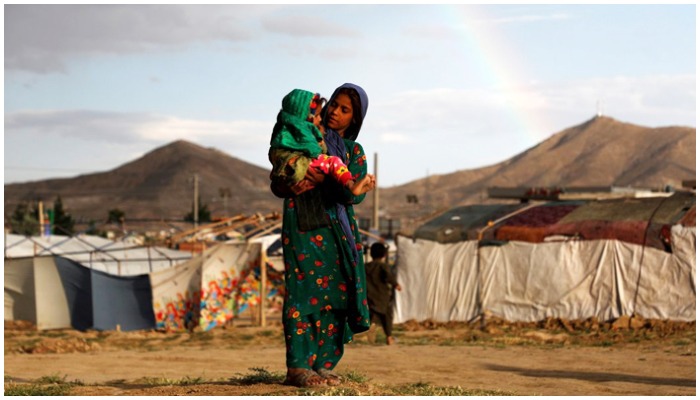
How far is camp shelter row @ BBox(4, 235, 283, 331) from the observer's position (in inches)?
808

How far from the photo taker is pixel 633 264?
1895 cm

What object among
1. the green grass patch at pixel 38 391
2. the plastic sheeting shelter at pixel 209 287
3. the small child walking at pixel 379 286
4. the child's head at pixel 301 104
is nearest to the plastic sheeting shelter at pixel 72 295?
the plastic sheeting shelter at pixel 209 287

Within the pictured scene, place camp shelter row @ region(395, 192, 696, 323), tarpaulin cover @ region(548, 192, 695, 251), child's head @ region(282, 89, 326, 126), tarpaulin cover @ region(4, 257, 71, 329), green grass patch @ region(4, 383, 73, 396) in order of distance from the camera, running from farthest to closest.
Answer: tarpaulin cover @ region(4, 257, 71, 329) < tarpaulin cover @ region(548, 192, 695, 251) < camp shelter row @ region(395, 192, 696, 323) < green grass patch @ region(4, 383, 73, 396) < child's head @ region(282, 89, 326, 126)

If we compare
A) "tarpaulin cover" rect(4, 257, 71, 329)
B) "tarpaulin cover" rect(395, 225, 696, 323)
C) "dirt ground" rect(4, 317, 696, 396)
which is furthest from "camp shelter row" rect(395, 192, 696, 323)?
"tarpaulin cover" rect(4, 257, 71, 329)

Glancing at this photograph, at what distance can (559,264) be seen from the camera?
19.6 metres

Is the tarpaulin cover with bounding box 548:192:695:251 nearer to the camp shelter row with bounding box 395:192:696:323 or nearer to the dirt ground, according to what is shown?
the camp shelter row with bounding box 395:192:696:323

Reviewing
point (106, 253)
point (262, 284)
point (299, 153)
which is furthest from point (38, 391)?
point (106, 253)

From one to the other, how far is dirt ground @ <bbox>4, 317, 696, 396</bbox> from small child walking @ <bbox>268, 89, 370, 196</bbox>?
1243 millimetres

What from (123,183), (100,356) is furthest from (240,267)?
(123,183)

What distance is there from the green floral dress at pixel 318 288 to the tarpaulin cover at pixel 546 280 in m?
11.9

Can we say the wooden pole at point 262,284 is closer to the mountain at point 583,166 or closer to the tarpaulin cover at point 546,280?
the tarpaulin cover at point 546,280

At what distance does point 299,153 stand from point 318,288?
85cm

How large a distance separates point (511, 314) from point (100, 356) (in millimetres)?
7982

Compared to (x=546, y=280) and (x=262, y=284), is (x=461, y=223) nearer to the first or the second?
(x=546, y=280)
